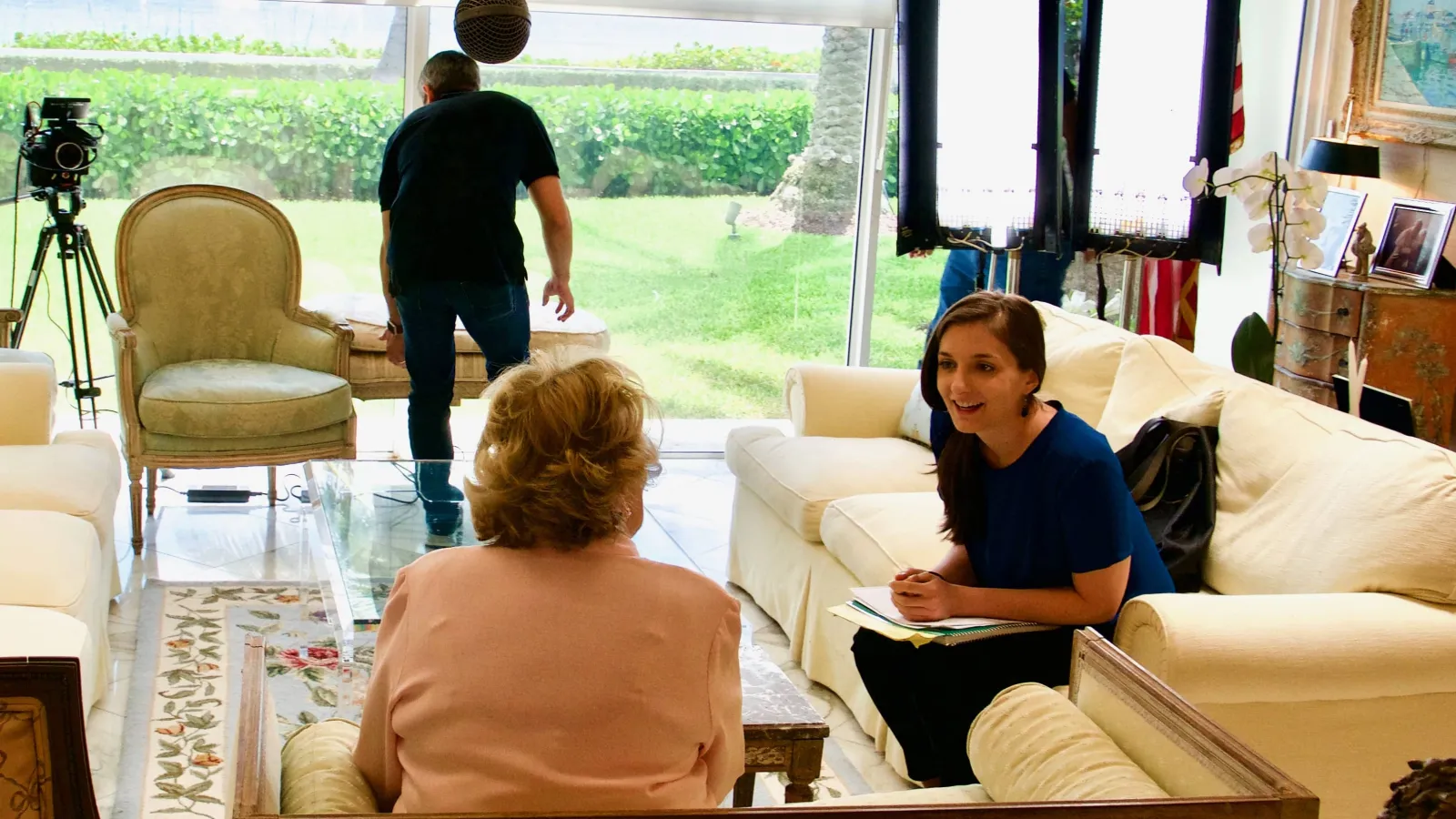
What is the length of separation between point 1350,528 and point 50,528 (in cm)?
256

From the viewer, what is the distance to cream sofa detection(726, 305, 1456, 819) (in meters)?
2.31

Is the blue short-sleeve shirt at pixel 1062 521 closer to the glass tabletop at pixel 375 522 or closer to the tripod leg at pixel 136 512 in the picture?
the glass tabletop at pixel 375 522

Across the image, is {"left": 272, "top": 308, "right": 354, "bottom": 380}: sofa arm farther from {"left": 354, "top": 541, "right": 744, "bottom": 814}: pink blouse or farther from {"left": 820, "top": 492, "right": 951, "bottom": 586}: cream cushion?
{"left": 354, "top": 541, "right": 744, "bottom": 814}: pink blouse

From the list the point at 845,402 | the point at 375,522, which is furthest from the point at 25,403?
the point at 845,402

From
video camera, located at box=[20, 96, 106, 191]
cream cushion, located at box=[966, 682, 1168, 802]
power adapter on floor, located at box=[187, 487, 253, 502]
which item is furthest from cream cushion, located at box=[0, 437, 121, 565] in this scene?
cream cushion, located at box=[966, 682, 1168, 802]

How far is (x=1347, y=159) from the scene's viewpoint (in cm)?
477

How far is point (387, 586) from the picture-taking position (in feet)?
9.92

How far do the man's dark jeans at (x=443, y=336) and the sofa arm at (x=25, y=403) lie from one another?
3.32 ft

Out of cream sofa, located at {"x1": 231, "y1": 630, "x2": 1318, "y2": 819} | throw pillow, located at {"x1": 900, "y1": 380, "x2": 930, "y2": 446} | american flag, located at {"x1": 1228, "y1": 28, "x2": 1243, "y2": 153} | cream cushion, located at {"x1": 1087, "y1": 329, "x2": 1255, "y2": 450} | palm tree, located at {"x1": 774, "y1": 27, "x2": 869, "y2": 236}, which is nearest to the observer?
cream sofa, located at {"x1": 231, "y1": 630, "x2": 1318, "y2": 819}

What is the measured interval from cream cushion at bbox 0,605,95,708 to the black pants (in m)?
1.42

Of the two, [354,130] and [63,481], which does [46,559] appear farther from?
[354,130]

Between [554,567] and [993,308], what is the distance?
124 cm

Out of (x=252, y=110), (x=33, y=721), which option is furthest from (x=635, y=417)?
(x=252, y=110)

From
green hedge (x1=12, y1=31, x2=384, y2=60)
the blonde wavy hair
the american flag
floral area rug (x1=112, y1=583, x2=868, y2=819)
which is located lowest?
floral area rug (x1=112, y1=583, x2=868, y2=819)
